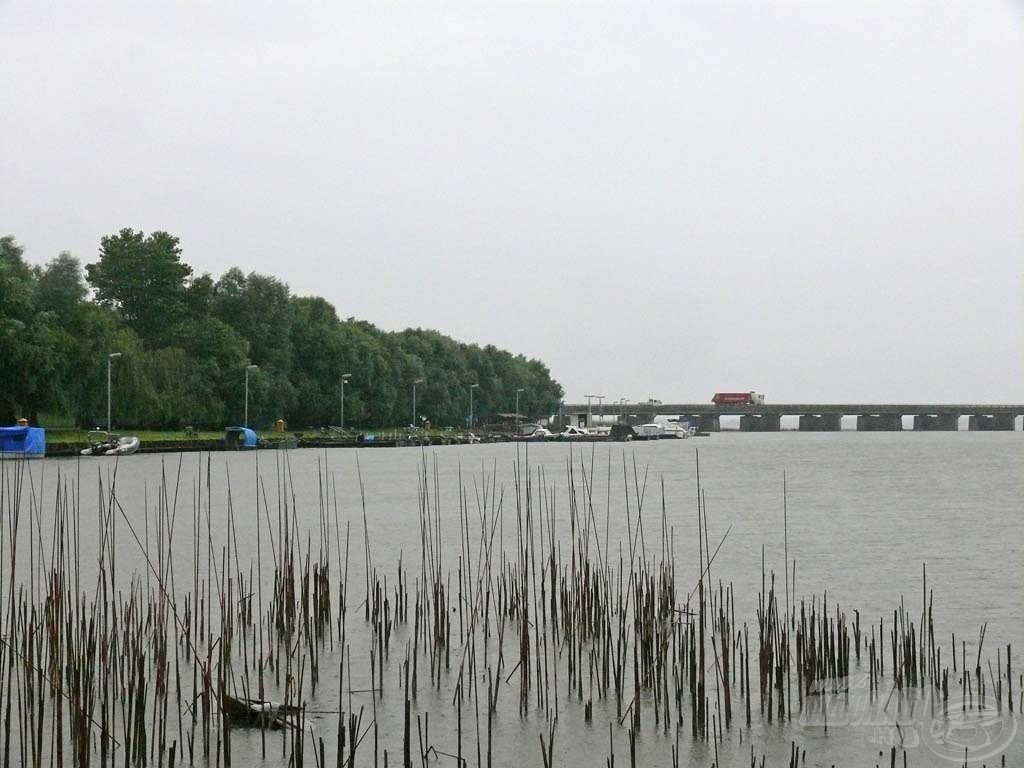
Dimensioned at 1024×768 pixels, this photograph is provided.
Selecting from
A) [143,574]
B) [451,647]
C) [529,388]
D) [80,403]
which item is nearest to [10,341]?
[80,403]

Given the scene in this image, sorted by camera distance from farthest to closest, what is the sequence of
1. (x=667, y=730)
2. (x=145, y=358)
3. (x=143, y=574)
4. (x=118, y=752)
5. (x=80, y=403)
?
(x=145, y=358), (x=80, y=403), (x=143, y=574), (x=667, y=730), (x=118, y=752)

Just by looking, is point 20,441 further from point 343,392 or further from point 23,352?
point 343,392

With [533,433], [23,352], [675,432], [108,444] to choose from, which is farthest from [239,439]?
[675,432]

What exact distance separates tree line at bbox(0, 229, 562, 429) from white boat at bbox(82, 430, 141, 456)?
9.19 ft

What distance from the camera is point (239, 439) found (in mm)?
80562

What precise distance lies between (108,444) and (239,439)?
53.9 ft

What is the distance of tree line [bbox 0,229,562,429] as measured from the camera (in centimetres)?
6606

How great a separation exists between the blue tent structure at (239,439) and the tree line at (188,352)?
3242 mm

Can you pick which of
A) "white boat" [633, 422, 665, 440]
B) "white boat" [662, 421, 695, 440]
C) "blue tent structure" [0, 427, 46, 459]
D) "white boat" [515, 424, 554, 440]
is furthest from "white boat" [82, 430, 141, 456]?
"white boat" [662, 421, 695, 440]

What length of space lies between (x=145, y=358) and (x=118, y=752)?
70.7m

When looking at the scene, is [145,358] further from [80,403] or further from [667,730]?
[667,730]

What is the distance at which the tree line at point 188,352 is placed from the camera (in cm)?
6606

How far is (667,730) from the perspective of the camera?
9.05m

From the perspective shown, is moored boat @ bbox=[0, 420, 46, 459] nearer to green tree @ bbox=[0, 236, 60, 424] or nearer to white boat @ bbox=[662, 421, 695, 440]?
green tree @ bbox=[0, 236, 60, 424]
